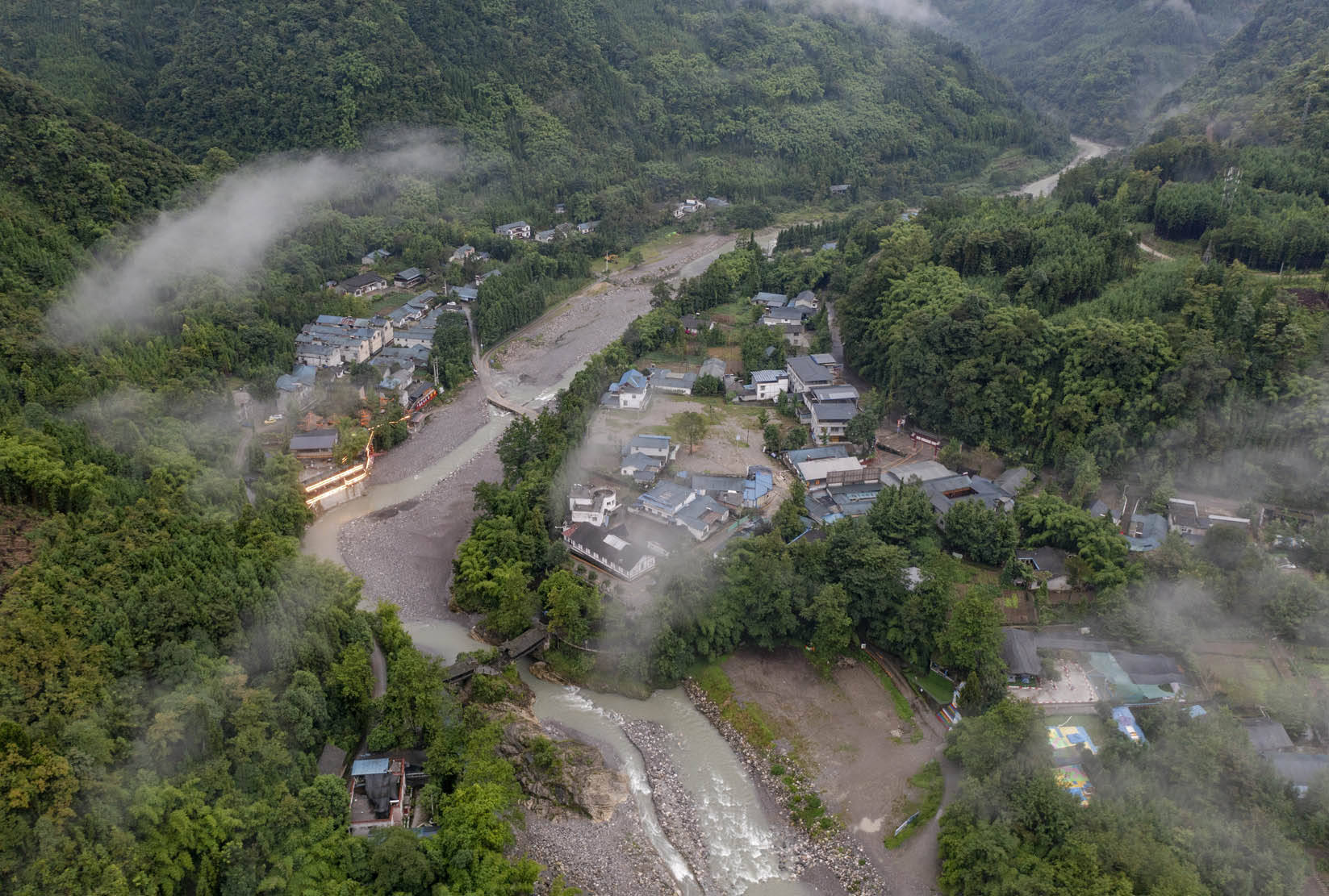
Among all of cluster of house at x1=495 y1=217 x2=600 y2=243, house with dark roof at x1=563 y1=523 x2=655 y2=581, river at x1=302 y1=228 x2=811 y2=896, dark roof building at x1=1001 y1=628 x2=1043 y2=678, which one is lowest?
river at x1=302 y1=228 x2=811 y2=896

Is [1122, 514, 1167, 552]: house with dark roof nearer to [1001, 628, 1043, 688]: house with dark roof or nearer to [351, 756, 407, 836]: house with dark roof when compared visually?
[1001, 628, 1043, 688]: house with dark roof

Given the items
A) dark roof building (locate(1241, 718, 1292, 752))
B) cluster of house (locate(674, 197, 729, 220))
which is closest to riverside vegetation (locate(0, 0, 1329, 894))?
dark roof building (locate(1241, 718, 1292, 752))

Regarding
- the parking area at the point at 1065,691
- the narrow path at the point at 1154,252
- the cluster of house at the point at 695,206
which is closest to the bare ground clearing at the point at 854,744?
the parking area at the point at 1065,691

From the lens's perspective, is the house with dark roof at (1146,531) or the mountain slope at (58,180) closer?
the house with dark roof at (1146,531)

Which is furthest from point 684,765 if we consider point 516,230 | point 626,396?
point 516,230

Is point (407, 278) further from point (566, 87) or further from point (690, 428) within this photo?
point (566, 87)

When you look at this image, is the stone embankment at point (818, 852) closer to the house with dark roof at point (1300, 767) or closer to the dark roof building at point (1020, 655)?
the dark roof building at point (1020, 655)

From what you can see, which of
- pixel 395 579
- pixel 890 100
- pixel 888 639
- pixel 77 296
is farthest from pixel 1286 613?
pixel 890 100
